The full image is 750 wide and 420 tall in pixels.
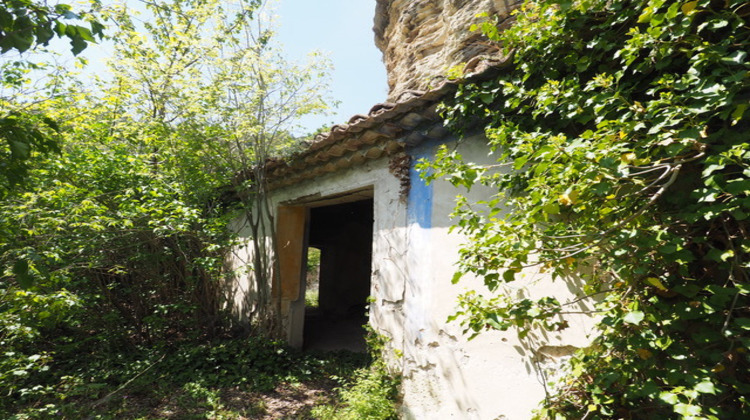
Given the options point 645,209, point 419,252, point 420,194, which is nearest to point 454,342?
point 419,252

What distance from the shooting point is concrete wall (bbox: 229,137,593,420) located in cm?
242

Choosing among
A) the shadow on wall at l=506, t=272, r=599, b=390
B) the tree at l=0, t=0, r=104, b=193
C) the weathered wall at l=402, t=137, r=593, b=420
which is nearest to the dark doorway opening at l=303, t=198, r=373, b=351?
the weathered wall at l=402, t=137, r=593, b=420

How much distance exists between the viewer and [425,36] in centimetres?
624

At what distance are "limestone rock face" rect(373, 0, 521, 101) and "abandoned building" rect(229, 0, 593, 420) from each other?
28mm

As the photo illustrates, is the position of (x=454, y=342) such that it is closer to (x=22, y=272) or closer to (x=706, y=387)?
(x=706, y=387)

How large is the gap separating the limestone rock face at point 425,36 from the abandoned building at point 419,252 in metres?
0.03

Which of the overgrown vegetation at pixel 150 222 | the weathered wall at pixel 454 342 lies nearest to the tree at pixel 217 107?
the overgrown vegetation at pixel 150 222

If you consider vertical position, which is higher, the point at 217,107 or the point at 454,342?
the point at 217,107

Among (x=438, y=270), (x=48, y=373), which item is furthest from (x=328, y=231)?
(x=438, y=270)

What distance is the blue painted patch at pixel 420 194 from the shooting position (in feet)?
10.7

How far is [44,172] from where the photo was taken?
3672mm

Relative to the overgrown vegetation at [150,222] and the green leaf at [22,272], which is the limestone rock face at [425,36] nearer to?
the overgrown vegetation at [150,222]

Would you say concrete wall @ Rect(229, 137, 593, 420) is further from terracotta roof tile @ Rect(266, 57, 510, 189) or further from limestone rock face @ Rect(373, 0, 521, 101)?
limestone rock face @ Rect(373, 0, 521, 101)

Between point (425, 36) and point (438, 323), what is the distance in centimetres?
502
